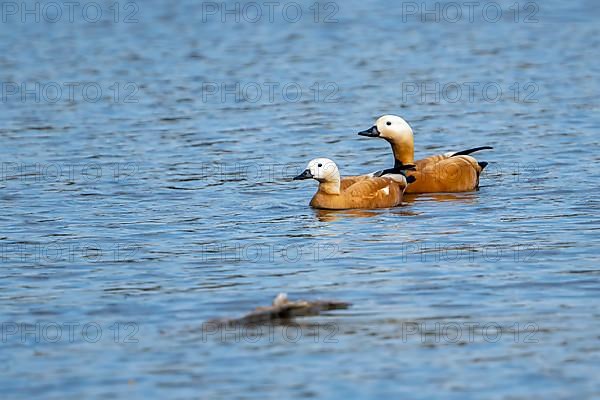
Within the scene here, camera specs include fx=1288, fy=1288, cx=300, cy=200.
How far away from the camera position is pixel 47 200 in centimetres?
1409

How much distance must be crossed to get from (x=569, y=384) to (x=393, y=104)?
43.2ft

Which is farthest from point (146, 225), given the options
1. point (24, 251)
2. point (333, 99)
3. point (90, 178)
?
point (333, 99)

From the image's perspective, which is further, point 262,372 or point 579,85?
point 579,85

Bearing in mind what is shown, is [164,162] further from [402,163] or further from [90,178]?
[402,163]

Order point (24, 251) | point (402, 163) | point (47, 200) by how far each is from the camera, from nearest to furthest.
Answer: point (24, 251) → point (47, 200) → point (402, 163)
